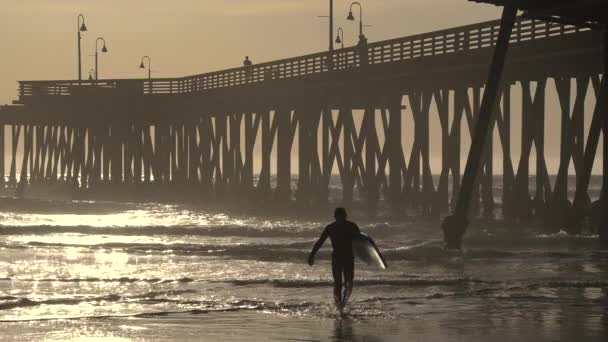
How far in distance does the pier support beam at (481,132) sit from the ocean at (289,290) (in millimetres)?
468

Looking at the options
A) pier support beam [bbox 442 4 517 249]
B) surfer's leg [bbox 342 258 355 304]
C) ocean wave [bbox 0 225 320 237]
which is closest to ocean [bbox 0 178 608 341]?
surfer's leg [bbox 342 258 355 304]

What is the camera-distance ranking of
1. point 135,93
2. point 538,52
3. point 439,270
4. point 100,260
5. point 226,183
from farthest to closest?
point 135,93, point 226,183, point 538,52, point 100,260, point 439,270

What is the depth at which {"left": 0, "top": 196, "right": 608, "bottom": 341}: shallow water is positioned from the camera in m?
13.3

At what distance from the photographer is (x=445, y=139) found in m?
37.2

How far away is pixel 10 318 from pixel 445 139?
23697 mm

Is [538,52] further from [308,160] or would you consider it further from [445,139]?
[308,160]

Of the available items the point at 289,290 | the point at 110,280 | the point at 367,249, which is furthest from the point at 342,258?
the point at 110,280

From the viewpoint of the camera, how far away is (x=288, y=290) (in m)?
17.6

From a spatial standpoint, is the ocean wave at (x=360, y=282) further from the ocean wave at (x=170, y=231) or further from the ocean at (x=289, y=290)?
the ocean wave at (x=170, y=231)

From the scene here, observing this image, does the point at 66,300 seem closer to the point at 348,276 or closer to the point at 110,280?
the point at 110,280

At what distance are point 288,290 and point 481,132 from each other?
294 inches

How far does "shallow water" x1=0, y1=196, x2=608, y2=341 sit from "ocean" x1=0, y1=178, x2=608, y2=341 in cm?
2

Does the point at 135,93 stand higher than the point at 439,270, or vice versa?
the point at 135,93

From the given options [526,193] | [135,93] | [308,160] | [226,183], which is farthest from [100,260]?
[135,93]
